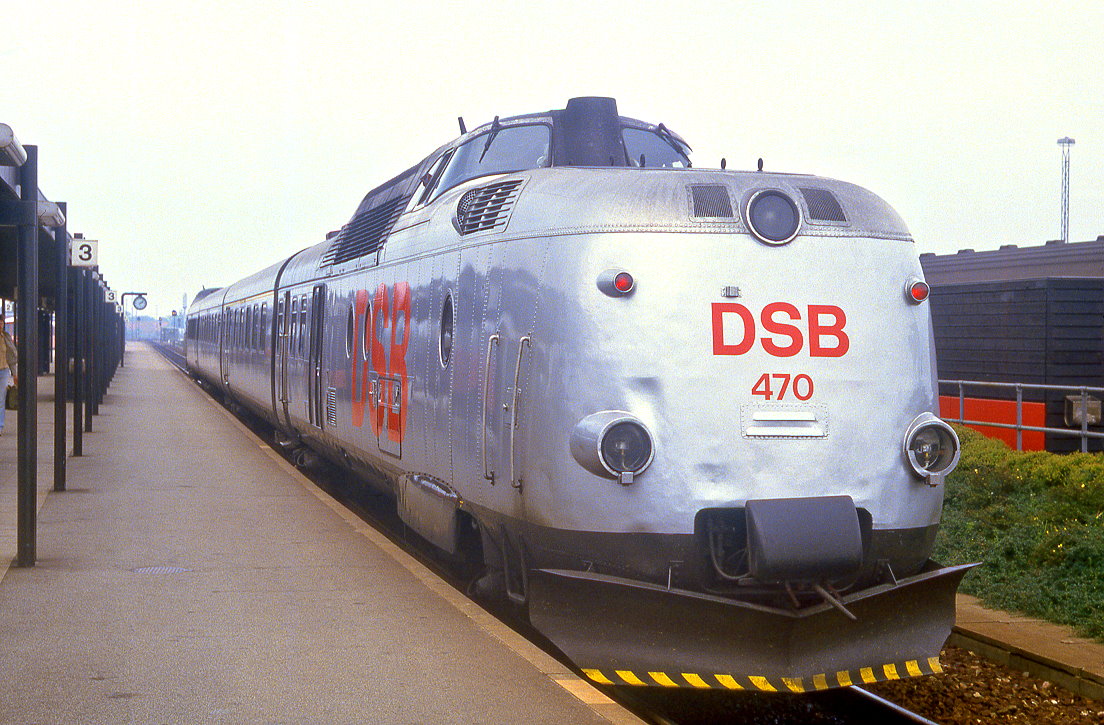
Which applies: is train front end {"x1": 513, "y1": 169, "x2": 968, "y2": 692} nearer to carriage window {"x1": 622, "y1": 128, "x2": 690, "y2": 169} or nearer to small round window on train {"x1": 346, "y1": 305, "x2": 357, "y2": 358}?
carriage window {"x1": 622, "y1": 128, "x2": 690, "y2": 169}

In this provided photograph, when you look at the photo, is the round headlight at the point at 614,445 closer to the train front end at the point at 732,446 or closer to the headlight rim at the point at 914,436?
the train front end at the point at 732,446

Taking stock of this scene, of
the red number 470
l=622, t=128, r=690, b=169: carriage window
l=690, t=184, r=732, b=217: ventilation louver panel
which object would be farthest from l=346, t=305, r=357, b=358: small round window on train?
the red number 470

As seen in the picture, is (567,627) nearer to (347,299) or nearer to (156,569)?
(156,569)

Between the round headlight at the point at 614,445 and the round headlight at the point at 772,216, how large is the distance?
1156 millimetres

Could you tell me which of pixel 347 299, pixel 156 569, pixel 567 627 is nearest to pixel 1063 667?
pixel 567 627

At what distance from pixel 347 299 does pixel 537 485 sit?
17.9 feet

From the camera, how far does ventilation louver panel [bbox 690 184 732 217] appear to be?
6.06 m

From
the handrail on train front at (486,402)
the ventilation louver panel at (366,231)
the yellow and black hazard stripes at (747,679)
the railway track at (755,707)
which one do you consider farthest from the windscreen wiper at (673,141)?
the yellow and black hazard stripes at (747,679)

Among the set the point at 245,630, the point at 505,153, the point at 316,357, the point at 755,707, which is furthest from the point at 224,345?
the point at 755,707

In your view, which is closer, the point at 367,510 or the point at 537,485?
the point at 537,485

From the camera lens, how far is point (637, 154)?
9078mm

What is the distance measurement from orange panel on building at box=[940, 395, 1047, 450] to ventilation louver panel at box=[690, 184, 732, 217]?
929 centimetres

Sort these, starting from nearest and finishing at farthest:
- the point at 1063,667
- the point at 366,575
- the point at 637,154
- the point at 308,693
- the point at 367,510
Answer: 1. the point at 308,693
2. the point at 1063,667
3. the point at 366,575
4. the point at 637,154
5. the point at 367,510

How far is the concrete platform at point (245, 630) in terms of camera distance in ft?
17.9
